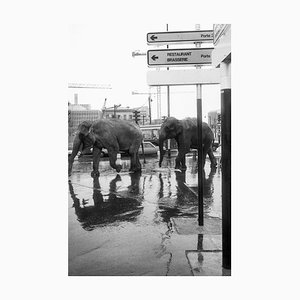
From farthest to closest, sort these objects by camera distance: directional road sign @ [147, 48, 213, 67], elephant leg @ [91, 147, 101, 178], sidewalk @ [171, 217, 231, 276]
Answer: elephant leg @ [91, 147, 101, 178] → directional road sign @ [147, 48, 213, 67] → sidewalk @ [171, 217, 231, 276]

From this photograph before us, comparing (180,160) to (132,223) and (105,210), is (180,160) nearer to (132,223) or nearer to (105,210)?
(105,210)

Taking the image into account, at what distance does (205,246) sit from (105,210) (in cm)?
255

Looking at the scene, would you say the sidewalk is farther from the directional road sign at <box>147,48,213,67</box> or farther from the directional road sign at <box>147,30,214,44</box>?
the directional road sign at <box>147,30,214,44</box>

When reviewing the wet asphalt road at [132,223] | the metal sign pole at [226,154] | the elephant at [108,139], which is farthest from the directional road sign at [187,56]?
the elephant at [108,139]

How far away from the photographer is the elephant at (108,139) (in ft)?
39.7

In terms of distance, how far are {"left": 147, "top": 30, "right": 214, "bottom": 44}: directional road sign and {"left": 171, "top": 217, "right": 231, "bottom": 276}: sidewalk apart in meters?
2.34

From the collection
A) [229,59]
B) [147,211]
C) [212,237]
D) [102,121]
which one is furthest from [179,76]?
Answer: [102,121]

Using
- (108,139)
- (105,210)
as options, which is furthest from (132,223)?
(108,139)

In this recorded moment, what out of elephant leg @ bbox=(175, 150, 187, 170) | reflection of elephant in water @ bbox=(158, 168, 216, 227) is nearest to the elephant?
elephant leg @ bbox=(175, 150, 187, 170)

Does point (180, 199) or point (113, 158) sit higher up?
point (113, 158)

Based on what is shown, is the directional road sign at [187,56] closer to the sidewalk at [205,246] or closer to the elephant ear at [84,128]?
the sidewalk at [205,246]

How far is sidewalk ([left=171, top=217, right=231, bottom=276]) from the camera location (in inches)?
150

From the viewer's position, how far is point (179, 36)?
187 inches

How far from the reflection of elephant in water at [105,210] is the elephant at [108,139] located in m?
3.59
